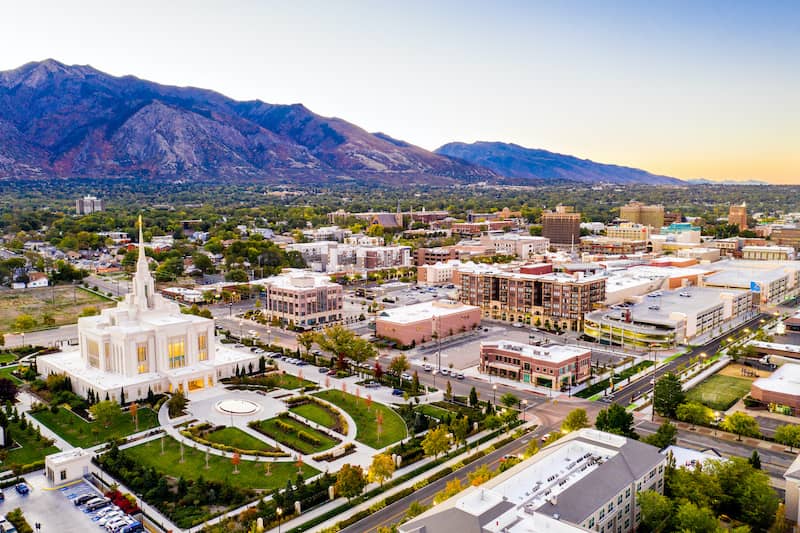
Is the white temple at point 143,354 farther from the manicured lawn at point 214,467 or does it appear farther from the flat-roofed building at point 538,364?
the flat-roofed building at point 538,364

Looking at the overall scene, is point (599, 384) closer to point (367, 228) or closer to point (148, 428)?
point (148, 428)

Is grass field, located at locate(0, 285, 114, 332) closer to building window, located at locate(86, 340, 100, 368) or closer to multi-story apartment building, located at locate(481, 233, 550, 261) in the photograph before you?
building window, located at locate(86, 340, 100, 368)

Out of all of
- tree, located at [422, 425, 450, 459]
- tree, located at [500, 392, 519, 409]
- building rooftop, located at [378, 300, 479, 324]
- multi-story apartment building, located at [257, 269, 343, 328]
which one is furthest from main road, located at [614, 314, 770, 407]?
multi-story apartment building, located at [257, 269, 343, 328]

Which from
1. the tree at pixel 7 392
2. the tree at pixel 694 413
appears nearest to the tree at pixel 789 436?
the tree at pixel 694 413

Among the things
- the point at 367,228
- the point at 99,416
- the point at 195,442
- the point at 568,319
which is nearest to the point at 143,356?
the point at 99,416

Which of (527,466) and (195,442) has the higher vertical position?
(527,466)

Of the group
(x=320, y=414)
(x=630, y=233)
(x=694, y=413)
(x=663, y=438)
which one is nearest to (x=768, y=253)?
(x=630, y=233)
